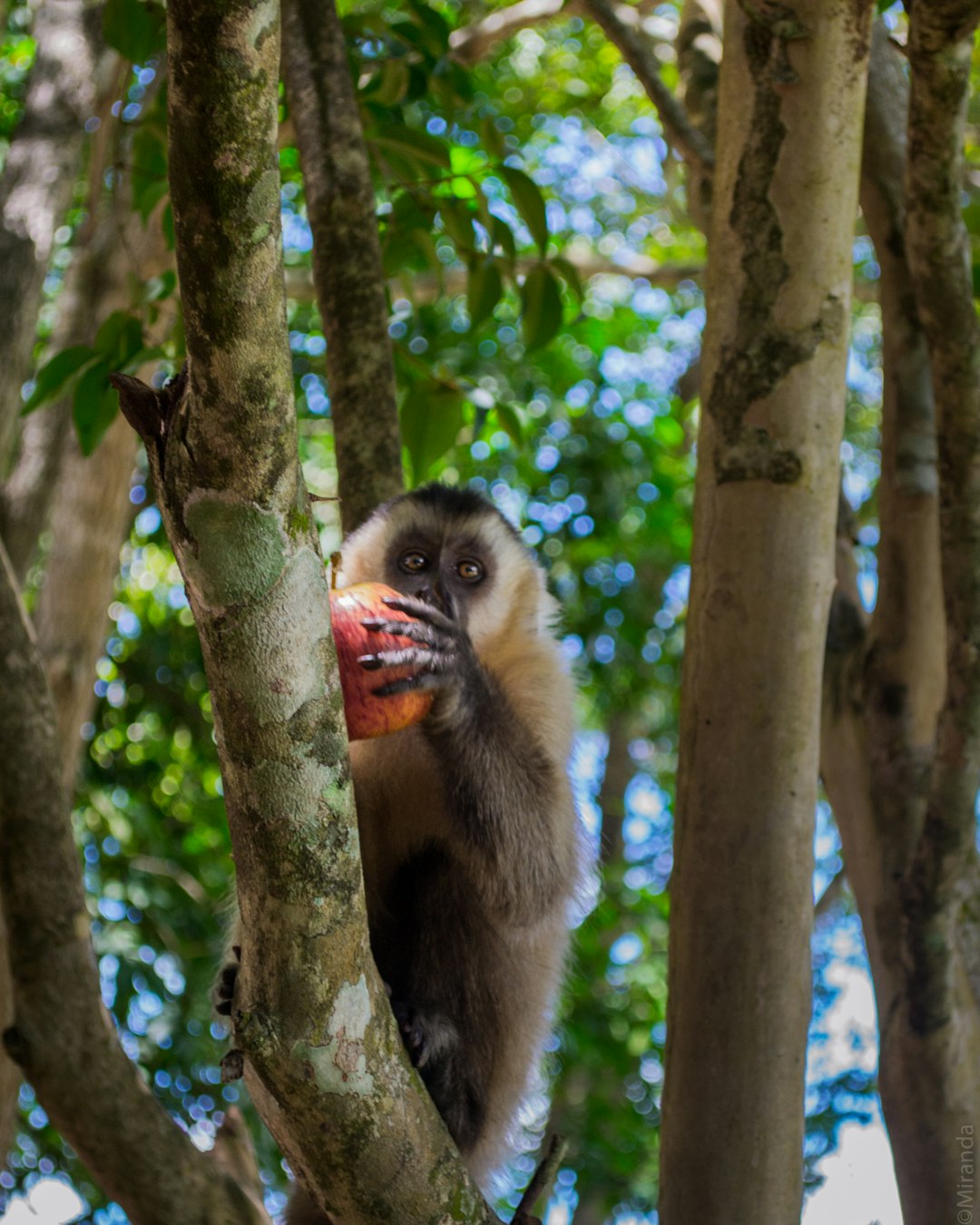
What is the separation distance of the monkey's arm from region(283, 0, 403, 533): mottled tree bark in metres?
0.83

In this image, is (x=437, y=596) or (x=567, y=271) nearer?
(x=437, y=596)

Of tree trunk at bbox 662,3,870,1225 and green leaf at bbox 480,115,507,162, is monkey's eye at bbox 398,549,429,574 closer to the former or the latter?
tree trunk at bbox 662,3,870,1225

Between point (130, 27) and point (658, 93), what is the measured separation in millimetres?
1463

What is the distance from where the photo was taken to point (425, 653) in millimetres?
2334

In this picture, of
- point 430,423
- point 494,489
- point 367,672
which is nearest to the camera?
point 367,672

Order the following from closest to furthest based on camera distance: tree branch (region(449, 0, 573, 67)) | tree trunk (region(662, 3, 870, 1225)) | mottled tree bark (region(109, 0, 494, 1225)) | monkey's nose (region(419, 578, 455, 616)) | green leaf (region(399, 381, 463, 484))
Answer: mottled tree bark (region(109, 0, 494, 1225))
tree trunk (region(662, 3, 870, 1225))
monkey's nose (region(419, 578, 455, 616))
green leaf (region(399, 381, 463, 484))
tree branch (region(449, 0, 573, 67))

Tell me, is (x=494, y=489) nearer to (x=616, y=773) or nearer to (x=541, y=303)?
(x=541, y=303)

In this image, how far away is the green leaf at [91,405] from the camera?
317cm

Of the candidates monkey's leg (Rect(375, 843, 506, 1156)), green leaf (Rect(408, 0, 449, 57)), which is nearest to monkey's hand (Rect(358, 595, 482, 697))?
monkey's leg (Rect(375, 843, 506, 1156))

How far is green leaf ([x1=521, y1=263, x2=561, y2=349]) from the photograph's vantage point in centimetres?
359

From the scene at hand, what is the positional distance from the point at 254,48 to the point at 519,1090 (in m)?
2.49

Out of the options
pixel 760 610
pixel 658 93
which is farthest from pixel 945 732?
pixel 658 93

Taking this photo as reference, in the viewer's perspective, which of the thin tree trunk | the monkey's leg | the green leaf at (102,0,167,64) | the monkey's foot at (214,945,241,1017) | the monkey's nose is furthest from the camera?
the thin tree trunk

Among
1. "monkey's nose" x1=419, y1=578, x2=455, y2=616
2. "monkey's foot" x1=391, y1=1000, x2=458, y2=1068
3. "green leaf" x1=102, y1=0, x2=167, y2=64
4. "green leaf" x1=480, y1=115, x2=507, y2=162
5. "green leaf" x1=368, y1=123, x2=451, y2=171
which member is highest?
"green leaf" x1=480, y1=115, x2=507, y2=162
